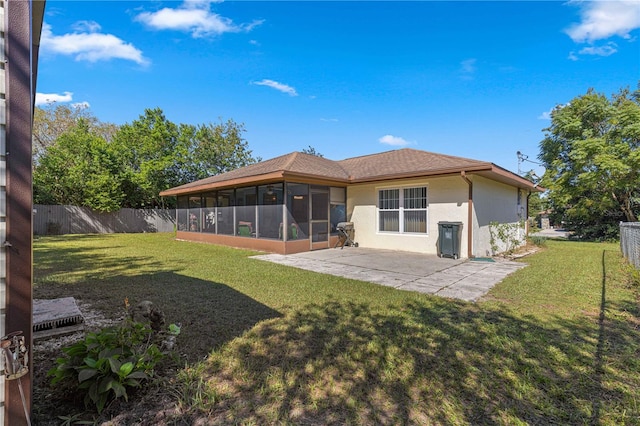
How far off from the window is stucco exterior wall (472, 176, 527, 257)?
1510 mm

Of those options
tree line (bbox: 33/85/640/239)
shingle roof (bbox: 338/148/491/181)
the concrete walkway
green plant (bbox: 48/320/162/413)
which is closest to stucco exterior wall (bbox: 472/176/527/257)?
shingle roof (bbox: 338/148/491/181)

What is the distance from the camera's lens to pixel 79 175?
723 inches

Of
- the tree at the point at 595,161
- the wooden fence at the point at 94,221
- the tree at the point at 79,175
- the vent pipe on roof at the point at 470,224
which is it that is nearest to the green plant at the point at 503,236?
the vent pipe on roof at the point at 470,224

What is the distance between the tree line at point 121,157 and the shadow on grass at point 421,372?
20.9 meters

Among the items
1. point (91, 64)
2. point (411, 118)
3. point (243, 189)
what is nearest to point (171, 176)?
point (91, 64)

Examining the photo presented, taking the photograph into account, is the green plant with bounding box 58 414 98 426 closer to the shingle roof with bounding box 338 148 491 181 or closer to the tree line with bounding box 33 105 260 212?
the shingle roof with bounding box 338 148 491 181

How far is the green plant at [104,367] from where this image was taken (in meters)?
1.92

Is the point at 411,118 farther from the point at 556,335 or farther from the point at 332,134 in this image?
the point at 556,335

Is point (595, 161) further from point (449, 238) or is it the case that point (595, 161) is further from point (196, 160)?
point (196, 160)

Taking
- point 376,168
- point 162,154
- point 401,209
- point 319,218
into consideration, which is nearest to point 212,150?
point 162,154

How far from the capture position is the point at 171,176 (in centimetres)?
2258

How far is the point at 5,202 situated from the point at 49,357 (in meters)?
1.96

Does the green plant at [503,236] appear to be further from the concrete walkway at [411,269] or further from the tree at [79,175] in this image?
the tree at [79,175]

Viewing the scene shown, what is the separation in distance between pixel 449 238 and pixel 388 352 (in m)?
6.50
